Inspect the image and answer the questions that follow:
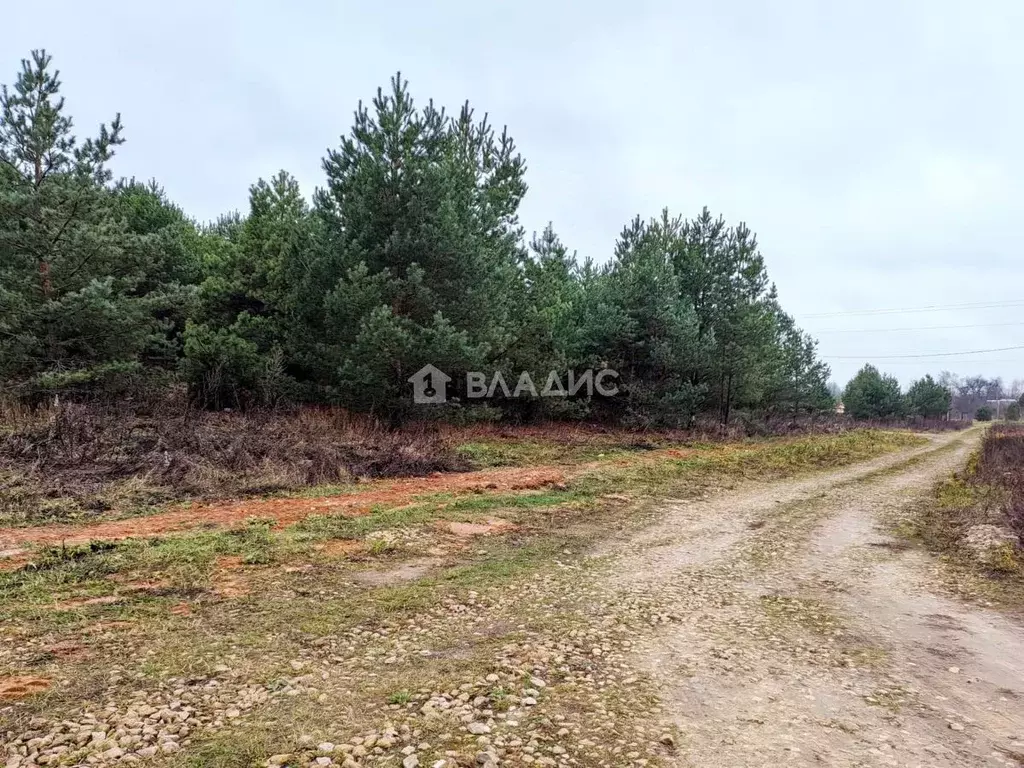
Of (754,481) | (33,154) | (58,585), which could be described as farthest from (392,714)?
(33,154)

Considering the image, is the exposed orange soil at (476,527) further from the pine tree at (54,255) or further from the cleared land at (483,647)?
the pine tree at (54,255)

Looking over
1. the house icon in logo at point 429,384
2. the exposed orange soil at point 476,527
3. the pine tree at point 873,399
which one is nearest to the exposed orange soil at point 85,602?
the exposed orange soil at point 476,527

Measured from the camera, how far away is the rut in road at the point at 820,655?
284 centimetres

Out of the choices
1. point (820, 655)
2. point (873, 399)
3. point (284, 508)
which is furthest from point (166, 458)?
point (873, 399)

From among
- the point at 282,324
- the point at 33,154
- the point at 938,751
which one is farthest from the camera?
the point at 282,324

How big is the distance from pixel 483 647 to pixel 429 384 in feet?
36.1

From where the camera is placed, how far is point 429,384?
1453 cm

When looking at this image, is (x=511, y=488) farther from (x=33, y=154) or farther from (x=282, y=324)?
(x=33, y=154)

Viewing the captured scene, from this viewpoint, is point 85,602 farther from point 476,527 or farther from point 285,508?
point 476,527

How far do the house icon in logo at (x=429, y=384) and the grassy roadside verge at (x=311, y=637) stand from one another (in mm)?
7213

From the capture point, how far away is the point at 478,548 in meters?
6.47

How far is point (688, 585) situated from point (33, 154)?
1456cm

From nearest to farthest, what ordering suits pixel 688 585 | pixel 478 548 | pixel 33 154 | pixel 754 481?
pixel 688 585
pixel 478 548
pixel 33 154
pixel 754 481

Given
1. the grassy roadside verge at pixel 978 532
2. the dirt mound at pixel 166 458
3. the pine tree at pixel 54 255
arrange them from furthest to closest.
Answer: the pine tree at pixel 54 255 → the dirt mound at pixel 166 458 → the grassy roadside verge at pixel 978 532
